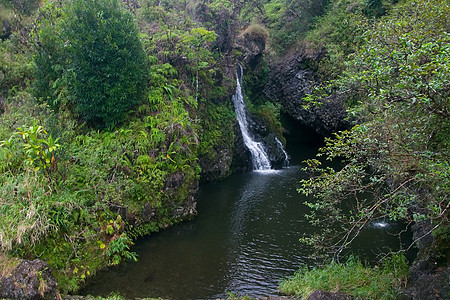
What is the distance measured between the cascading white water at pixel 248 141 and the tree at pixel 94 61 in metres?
11.1

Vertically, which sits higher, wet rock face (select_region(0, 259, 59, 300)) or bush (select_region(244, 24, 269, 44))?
bush (select_region(244, 24, 269, 44))

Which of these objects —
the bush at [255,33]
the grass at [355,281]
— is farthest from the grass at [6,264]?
the bush at [255,33]

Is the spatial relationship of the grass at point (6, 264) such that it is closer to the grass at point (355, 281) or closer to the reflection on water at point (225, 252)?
the reflection on water at point (225, 252)

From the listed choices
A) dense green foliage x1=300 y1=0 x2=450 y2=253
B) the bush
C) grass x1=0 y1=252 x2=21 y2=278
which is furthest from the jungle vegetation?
the bush

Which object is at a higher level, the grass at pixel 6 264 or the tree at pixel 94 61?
the tree at pixel 94 61

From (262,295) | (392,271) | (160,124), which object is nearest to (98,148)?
(160,124)

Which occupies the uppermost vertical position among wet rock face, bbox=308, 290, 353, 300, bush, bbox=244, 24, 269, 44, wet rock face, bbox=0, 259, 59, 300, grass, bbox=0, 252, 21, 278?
bush, bbox=244, 24, 269, 44

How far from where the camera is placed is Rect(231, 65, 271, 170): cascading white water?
22938 millimetres

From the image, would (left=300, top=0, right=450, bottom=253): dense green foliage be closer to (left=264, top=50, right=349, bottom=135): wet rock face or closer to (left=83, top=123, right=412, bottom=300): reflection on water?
(left=83, top=123, right=412, bottom=300): reflection on water

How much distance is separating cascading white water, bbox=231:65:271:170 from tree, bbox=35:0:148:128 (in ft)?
36.5

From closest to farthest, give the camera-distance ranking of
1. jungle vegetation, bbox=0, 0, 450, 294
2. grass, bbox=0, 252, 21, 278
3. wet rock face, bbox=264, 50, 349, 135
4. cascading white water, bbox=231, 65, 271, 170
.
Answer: jungle vegetation, bbox=0, 0, 450, 294 < grass, bbox=0, 252, 21, 278 < cascading white water, bbox=231, 65, 271, 170 < wet rock face, bbox=264, 50, 349, 135

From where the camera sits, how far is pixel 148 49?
1642 centimetres

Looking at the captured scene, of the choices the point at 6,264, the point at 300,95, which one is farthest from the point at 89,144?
the point at 300,95

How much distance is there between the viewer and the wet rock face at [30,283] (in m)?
7.15
